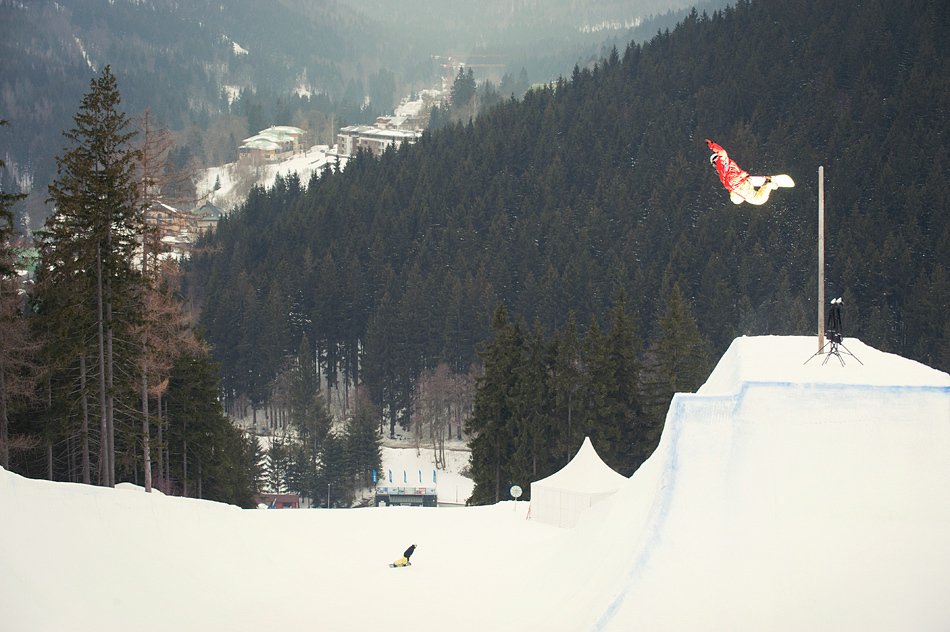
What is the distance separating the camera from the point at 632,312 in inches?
3457

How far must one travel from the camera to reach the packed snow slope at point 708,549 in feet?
64.2

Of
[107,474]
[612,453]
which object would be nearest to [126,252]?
[107,474]

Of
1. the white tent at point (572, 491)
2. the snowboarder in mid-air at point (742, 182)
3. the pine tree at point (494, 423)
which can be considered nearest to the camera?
the snowboarder in mid-air at point (742, 182)

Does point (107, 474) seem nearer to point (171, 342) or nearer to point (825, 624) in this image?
point (171, 342)

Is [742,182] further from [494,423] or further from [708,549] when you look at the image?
[494,423]

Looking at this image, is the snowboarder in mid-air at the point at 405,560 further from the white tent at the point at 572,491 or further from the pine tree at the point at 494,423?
the pine tree at the point at 494,423

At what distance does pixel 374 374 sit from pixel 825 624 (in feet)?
248

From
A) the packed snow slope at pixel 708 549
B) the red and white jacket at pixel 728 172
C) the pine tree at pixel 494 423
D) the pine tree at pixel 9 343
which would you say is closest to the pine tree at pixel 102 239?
the pine tree at pixel 9 343

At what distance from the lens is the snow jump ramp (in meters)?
19.4

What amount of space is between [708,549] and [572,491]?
17980 millimetres

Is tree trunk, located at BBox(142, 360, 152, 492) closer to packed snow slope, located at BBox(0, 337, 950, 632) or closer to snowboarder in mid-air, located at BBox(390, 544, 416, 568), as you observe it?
packed snow slope, located at BBox(0, 337, 950, 632)

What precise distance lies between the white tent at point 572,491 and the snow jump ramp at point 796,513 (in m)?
15.8

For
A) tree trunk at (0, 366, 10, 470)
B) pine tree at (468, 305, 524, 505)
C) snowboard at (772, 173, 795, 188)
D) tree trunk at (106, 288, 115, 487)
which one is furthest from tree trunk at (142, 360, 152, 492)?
snowboard at (772, 173, 795, 188)

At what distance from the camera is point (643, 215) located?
4370 inches
